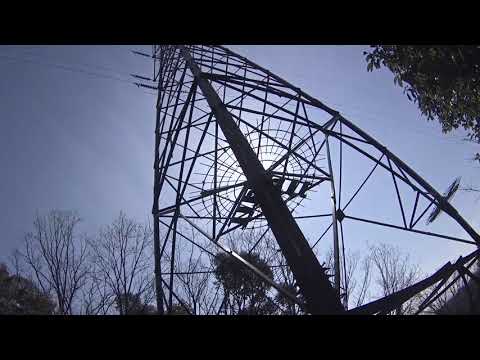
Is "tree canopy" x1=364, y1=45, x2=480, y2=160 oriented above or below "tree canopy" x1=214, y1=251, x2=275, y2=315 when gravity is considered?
above

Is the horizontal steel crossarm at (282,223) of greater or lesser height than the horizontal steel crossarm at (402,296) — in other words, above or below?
above

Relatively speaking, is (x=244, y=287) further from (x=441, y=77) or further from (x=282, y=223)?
(x=441, y=77)

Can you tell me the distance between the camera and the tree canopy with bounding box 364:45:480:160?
5.77 meters

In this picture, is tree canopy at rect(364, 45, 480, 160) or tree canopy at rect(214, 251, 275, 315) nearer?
tree canopy at rect(364, 45, 480, 160)

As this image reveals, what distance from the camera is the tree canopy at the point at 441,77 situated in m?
5.77

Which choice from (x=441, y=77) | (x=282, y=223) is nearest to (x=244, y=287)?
(x=282, y=223)

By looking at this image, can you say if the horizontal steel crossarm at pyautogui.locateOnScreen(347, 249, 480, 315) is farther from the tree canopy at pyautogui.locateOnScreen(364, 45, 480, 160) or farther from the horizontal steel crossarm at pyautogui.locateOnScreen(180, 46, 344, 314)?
the tree canopy at pyautogui.locateOnScreen(364, 45, 480, 160)

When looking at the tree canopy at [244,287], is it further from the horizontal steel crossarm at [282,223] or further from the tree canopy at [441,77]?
the tree canopy at [441,77]

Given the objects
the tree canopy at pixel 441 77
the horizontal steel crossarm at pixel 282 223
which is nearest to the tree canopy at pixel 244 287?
the horizontal steel crossarm at pixel 282 223

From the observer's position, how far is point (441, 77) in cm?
621

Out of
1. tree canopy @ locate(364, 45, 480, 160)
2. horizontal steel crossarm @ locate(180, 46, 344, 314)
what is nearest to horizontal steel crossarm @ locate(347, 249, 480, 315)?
horizontal steel crossarm @ locate(180, 46, 344, 314)

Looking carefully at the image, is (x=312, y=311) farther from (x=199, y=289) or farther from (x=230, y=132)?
(x=199, y=289)

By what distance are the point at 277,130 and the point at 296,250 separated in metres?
4.53
